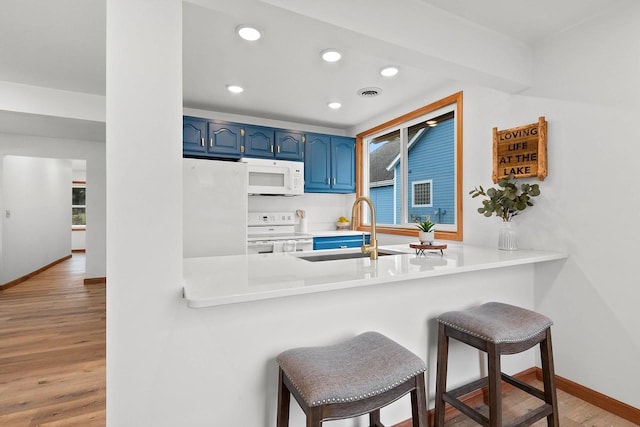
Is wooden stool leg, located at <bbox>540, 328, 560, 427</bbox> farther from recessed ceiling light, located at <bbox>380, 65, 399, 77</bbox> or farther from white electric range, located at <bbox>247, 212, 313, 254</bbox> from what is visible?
white electric range, located at <bbox>247, 212, 313, 254</bbox>

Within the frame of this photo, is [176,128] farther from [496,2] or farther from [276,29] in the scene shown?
[496,2]

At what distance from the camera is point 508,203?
2170mm

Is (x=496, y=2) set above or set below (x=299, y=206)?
above

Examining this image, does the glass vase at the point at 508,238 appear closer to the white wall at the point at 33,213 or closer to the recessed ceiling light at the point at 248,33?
the recessed ceiling light at the point at 248,33

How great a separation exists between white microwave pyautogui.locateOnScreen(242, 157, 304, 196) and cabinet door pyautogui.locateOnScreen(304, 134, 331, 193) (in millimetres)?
178

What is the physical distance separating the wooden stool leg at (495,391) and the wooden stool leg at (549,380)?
390 millimetres

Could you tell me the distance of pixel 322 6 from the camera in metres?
1.43

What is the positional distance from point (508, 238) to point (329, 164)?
2525 mm

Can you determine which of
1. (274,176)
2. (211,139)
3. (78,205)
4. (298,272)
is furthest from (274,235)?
(78,205)

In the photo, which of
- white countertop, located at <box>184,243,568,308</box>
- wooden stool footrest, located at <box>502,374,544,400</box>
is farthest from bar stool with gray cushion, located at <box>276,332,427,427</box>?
wooden stool footrest, located at <box>502,374,544,400</box>

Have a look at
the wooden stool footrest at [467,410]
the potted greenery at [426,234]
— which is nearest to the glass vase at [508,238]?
the potted greenery at [426,234]

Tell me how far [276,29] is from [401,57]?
32.7 inches

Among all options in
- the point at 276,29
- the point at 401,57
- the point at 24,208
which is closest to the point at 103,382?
the point at 276,29

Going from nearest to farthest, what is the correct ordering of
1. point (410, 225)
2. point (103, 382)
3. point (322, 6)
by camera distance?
point (322, 6), point (103, 382), point (410, 225)
